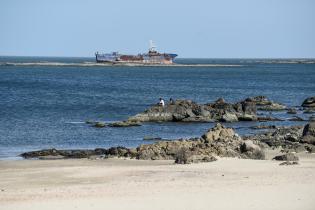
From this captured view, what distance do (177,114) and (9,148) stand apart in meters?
17.4

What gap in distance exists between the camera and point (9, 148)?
33.9m

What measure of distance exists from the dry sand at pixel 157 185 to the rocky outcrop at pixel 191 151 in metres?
0.82

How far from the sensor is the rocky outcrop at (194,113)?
1935 inches

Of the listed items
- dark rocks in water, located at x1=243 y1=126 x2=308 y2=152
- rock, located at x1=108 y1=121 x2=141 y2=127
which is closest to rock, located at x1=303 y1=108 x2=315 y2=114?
rock, located at x1=108 y1=121 x2=141 y2=127

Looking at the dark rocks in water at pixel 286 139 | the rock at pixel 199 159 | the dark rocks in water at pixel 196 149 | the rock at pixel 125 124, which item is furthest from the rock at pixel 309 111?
the rock at pixel 199 159

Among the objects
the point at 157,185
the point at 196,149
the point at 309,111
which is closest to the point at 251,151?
the point at 196,149

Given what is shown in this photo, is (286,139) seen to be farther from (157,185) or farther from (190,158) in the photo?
(157,185)

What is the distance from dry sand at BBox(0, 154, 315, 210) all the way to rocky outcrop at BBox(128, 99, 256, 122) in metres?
21.1

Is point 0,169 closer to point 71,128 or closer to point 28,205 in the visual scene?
point 28,205

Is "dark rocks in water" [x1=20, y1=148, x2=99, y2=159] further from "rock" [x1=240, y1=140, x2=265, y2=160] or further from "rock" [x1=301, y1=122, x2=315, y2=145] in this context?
"rock" [x1=301, y1=122, x2=315, y2=145]

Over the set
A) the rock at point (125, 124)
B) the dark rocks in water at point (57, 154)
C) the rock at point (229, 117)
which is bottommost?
the rock at point (229, 117)

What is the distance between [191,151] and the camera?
2823cm

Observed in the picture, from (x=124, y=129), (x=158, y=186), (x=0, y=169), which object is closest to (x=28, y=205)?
(x=158, y=186)

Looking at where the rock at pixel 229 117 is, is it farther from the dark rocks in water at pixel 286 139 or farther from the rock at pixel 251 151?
the rock at pixel 251 151
